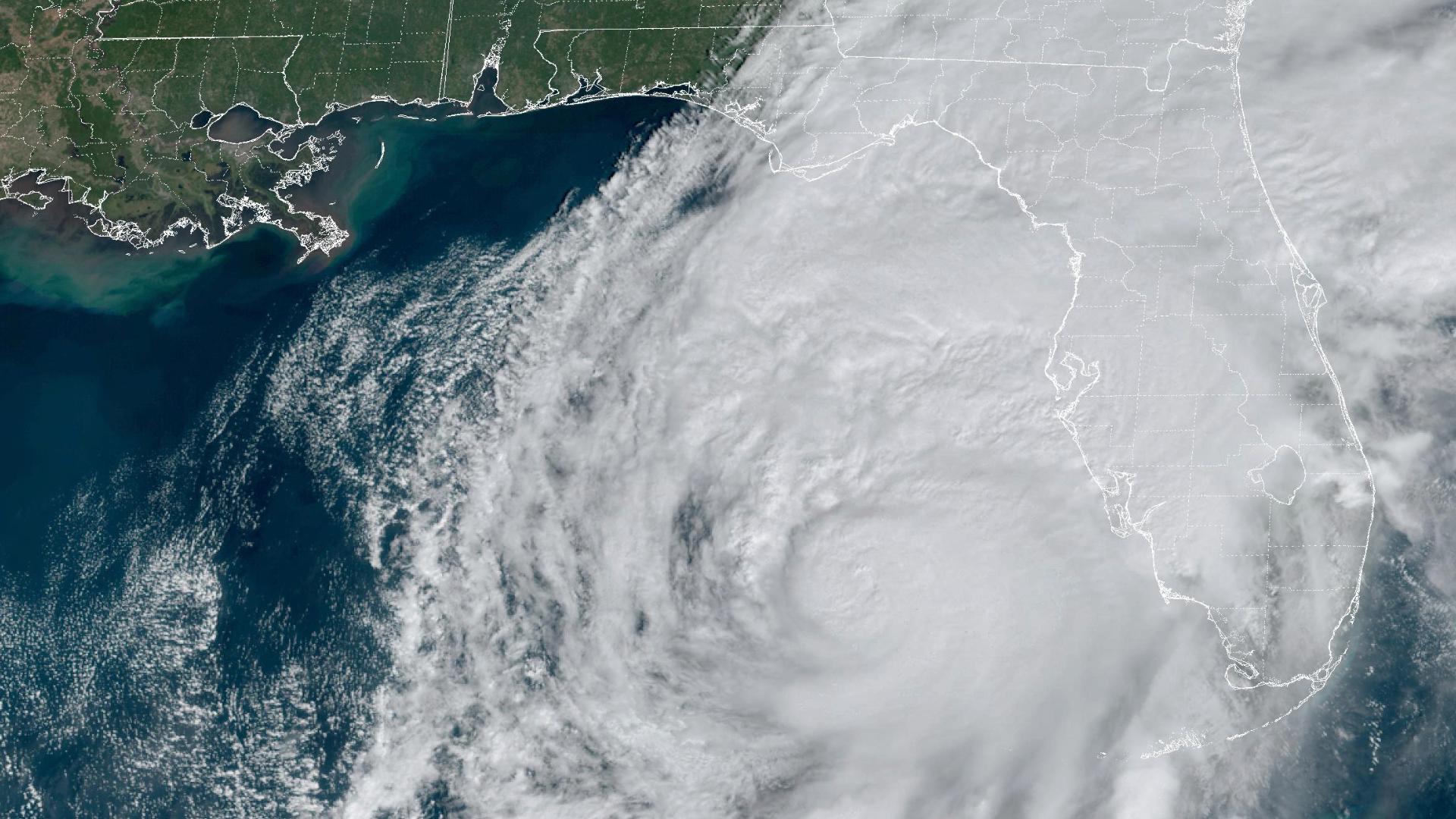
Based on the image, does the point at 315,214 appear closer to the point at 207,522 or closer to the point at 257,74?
the point at 257,74

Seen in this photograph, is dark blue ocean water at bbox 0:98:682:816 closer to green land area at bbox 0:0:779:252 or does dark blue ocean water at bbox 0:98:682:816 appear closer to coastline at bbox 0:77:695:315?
coastline at bbox 0:77:695:315

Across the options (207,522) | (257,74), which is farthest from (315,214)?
(207,522)

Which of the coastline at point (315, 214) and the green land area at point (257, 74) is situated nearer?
the coastline at point (315, 214)

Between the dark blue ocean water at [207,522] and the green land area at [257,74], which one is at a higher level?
the green land area at [257,74]

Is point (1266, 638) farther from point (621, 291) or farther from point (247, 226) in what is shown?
point (247, 226)

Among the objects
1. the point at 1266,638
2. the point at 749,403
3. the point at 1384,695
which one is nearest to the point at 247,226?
the point at 749,403

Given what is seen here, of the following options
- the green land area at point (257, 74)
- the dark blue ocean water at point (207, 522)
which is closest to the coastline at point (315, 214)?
the dark blue ocean water at point (207, 522)

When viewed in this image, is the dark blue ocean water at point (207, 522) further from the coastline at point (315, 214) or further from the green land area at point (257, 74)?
the green land area at point (257, 74)
